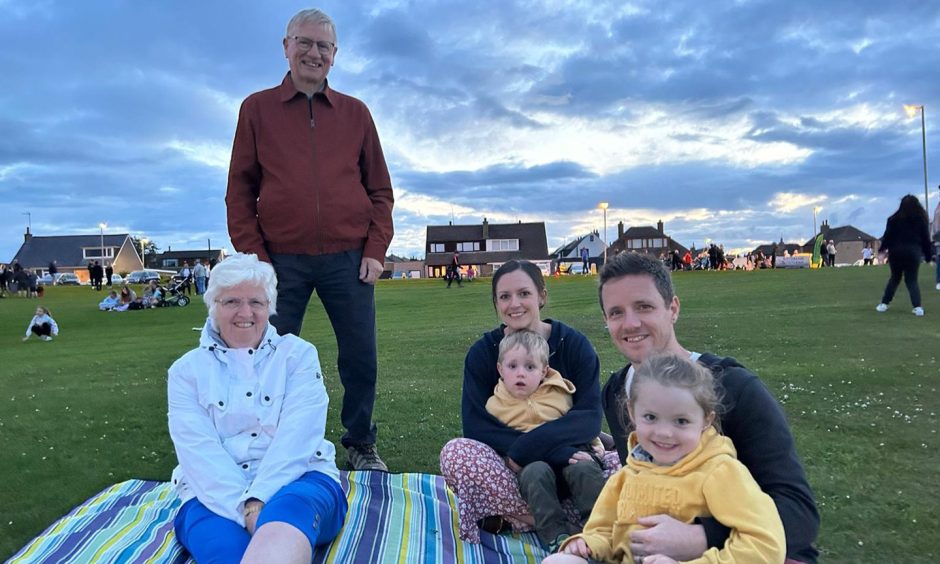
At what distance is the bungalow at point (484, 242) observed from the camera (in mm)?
80881

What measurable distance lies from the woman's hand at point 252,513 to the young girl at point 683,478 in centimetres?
139

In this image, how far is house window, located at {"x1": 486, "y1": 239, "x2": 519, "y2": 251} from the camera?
82625 mm

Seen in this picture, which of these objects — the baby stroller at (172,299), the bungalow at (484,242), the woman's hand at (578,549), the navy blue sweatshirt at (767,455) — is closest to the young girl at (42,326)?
the baby stroller at (172,299)

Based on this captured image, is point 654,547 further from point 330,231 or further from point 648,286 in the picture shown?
point 330,231

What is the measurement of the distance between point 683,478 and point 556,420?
1329 millimetres

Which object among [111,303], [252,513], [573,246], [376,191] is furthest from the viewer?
[573,246]

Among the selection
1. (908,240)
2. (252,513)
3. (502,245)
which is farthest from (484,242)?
(252,513)

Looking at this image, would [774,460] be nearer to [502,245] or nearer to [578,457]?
[578,457]

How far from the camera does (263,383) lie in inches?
127

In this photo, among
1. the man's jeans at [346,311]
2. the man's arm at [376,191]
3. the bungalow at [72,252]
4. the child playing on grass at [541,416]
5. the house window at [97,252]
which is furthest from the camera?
the house window at [97,252]

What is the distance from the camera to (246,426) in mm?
3219

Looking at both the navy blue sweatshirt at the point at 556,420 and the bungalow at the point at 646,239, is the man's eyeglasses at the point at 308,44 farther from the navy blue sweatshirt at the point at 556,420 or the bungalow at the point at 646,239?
the bungalow at the point at 646,239

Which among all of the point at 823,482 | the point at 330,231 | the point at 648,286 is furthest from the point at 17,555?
the point at 823,482

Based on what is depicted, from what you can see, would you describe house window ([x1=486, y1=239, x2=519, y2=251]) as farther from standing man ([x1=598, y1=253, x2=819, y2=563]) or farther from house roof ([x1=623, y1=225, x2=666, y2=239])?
standing man ([x1=598, y1=253, x2=819, y2=563])
